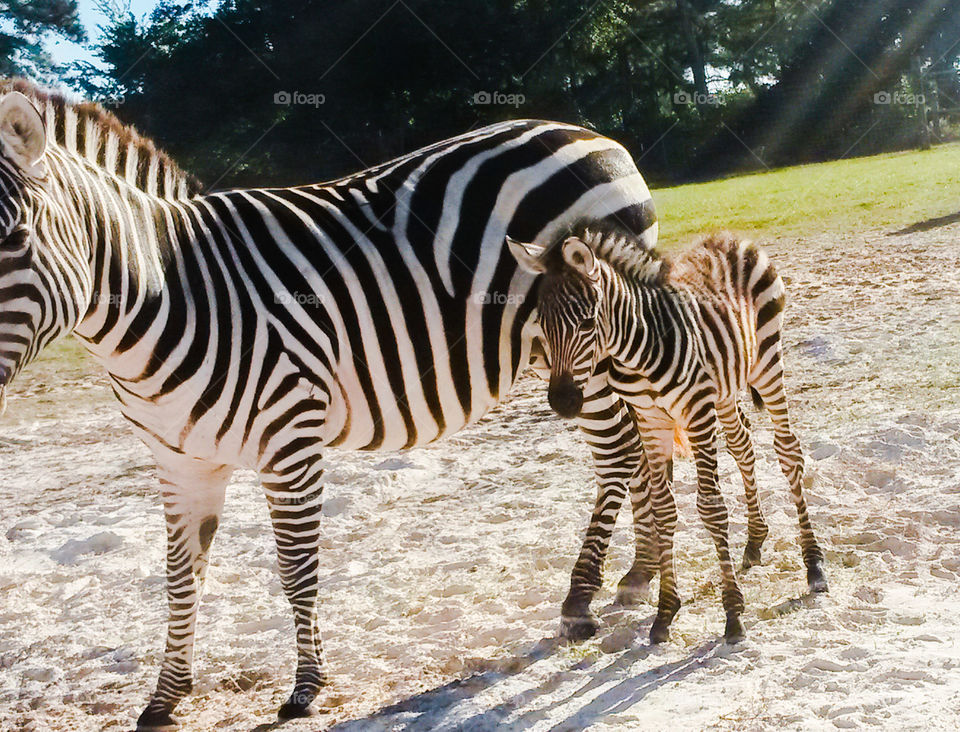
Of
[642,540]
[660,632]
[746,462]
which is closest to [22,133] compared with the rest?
[660,632]

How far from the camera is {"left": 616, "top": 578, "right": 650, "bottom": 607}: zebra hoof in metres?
5.05

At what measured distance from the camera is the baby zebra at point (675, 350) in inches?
165

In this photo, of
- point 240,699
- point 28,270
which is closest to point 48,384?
point 240,699

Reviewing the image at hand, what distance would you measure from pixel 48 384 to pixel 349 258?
338 inches

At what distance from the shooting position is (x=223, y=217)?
4242 millimetres

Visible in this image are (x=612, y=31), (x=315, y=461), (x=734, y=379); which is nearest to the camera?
(x=315, y=461)

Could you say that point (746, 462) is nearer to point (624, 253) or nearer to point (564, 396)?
point (624, 253)

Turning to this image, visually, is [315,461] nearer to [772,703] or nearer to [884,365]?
[772,703]

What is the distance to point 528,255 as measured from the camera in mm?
4188

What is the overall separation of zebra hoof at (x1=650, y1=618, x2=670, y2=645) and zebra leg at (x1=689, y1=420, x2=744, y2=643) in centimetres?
27

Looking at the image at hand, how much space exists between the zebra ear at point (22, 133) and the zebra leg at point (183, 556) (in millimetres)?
1385

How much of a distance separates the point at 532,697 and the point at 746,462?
1.85 meters
